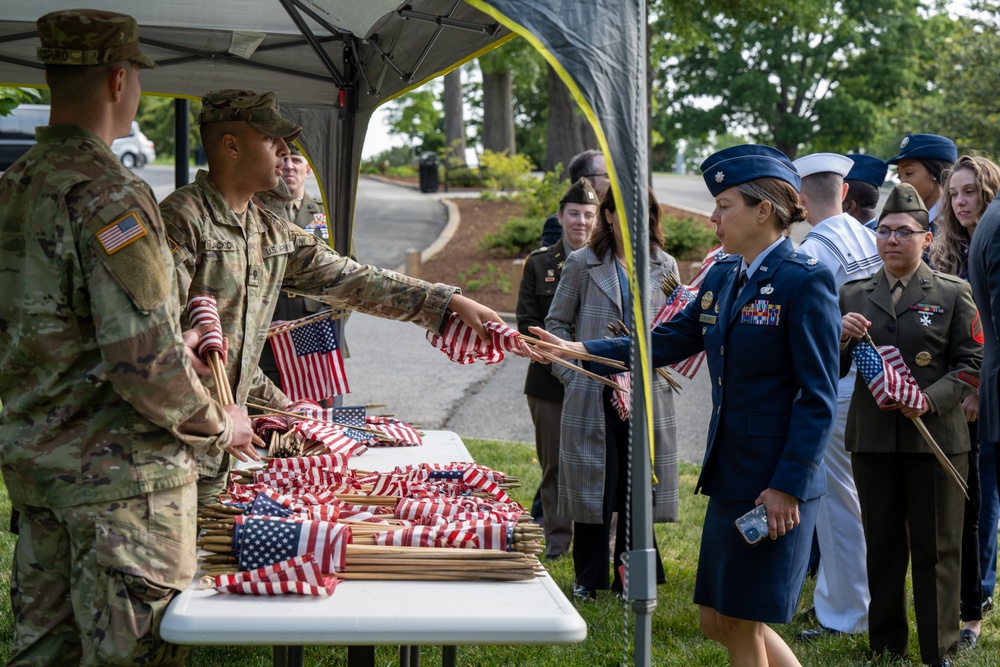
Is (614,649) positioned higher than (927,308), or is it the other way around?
(927,308)

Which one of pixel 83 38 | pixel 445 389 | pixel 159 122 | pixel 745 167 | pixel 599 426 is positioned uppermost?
pixel 159 122

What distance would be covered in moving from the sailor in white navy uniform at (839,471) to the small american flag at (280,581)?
2841mm

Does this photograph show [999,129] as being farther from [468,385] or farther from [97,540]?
[97,540]

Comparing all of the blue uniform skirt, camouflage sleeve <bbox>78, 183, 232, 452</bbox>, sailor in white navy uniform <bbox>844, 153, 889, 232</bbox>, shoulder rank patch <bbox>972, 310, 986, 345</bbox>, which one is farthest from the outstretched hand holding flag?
camouflage sleeve <bbox>78, 183, 232, 452</bbox>

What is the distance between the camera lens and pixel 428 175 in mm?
26719

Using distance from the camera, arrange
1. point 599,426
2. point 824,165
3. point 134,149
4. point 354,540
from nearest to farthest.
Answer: point 354,540 < point 824,165 < point 599,426 < point 134,149

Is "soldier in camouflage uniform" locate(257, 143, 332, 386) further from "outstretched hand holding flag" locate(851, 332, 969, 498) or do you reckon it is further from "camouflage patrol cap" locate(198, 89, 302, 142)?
"outstretched hand holding flag" locate(851, 332, 969, 498)

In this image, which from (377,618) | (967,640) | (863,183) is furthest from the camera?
(863,183)

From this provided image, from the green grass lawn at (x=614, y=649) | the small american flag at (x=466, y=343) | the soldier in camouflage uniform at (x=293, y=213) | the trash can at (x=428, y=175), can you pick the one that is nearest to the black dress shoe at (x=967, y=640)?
the green grass lawn at (x=614, y=649)

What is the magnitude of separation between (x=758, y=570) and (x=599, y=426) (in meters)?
2.01

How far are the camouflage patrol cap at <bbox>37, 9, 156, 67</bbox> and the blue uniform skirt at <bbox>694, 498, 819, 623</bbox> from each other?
2162mm

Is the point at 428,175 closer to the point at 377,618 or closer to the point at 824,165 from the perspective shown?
the point at 824,165

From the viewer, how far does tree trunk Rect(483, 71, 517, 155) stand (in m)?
27.1

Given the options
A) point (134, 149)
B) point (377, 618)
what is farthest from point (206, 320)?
point (134, 149)
